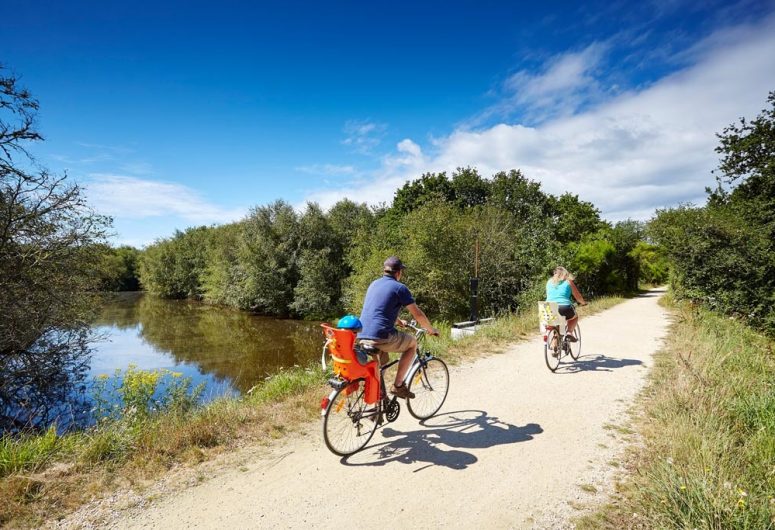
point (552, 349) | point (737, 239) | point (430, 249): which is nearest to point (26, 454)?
point (552, 349)

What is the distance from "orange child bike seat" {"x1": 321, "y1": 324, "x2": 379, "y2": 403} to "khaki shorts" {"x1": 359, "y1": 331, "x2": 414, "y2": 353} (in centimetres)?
20

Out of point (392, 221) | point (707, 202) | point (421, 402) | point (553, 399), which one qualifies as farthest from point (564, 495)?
point (392, 221)

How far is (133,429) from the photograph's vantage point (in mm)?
4199

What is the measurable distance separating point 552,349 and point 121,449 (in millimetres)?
6593

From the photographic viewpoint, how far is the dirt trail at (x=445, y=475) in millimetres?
3047

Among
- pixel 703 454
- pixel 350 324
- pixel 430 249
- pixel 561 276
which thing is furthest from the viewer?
pixel 430 249

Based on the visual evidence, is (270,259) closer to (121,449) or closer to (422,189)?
(422,189)

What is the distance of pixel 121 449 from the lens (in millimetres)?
3891

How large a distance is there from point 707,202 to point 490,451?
18.1 m

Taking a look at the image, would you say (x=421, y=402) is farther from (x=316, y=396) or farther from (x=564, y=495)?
(x=564, y=495)

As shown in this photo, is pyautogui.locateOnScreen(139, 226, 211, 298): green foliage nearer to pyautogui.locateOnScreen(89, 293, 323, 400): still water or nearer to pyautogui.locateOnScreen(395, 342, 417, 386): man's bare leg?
pyautogui.locateOnScreen(89, 293, 323, 400): still water

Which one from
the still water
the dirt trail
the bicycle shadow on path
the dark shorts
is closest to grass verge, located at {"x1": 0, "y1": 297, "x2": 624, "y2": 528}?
the dirt trail

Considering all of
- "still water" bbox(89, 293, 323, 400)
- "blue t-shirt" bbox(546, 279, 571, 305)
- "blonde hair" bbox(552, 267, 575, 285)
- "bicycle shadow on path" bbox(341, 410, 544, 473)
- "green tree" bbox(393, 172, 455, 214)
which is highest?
"green tree" bbox(393, 172, 455, 214)

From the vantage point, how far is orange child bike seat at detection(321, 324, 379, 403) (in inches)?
148
